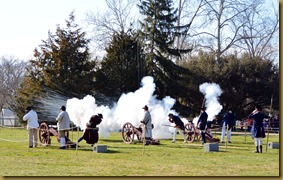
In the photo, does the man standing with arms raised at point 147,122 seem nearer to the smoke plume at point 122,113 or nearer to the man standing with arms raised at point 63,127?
the smoke plume at point 122,113

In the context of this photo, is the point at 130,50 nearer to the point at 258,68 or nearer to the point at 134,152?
the point at 258,68

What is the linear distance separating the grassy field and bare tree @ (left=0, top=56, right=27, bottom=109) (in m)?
43.4

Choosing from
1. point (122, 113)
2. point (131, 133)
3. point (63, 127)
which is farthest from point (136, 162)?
point (122, 113)

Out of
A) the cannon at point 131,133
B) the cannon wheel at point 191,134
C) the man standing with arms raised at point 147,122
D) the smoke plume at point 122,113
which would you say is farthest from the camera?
the smoke plume at point 122,113

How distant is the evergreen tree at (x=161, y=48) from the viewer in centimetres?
3931

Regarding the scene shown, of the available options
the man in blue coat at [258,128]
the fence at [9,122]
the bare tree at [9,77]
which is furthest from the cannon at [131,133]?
the bare tree at [9,77]

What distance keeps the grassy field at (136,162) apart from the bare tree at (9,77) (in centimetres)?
4336

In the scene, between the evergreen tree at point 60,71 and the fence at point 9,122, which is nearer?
the evergreen tree at point 60,71

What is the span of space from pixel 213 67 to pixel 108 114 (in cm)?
1733

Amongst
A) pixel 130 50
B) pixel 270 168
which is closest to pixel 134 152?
pixel 270 168

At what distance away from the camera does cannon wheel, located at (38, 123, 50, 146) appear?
19.8 m

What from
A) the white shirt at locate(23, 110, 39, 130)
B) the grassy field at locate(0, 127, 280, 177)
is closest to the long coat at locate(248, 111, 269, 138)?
the grassy field at locate(0, 127, 280, 177)

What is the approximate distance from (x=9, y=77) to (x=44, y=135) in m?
43.6

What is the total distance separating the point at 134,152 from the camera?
17016 mm
